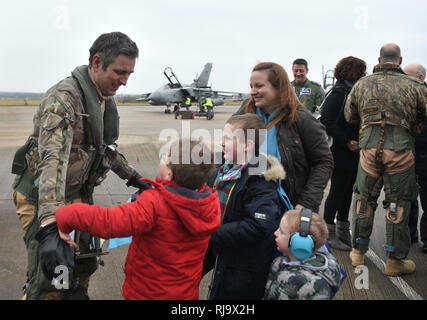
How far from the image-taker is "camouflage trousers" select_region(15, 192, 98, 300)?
2.11 meters

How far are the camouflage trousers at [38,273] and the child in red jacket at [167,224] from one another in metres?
0.35

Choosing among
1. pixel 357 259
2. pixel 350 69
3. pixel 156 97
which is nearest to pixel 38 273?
pixel 357 259

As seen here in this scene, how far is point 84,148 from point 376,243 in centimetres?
385

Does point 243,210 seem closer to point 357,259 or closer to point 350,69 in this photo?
point 357,259

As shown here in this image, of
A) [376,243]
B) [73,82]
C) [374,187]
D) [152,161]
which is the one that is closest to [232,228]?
[73,82]

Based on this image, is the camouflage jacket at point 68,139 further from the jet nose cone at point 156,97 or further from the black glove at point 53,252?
the jet nose cone at point 156,97

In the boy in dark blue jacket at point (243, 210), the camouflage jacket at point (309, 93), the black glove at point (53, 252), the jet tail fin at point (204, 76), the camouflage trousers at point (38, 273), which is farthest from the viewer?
the jet tail fin at point (204, 76)

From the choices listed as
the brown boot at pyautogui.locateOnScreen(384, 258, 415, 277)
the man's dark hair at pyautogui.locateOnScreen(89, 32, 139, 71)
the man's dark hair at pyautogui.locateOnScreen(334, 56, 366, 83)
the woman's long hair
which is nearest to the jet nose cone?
the man's dark hair at pyautogui.locateOnScreen(334, 56, 366, 83)

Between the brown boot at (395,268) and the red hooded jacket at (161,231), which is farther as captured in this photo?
the brown boot at (395,268)

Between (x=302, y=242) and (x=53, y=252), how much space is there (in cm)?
117

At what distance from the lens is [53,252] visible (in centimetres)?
168

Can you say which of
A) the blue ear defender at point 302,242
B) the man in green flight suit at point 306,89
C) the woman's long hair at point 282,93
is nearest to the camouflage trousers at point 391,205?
the woman's long hair at point 282,93

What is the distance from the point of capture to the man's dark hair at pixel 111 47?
2.11m

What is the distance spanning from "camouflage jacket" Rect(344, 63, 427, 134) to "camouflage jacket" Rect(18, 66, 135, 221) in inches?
94.3
